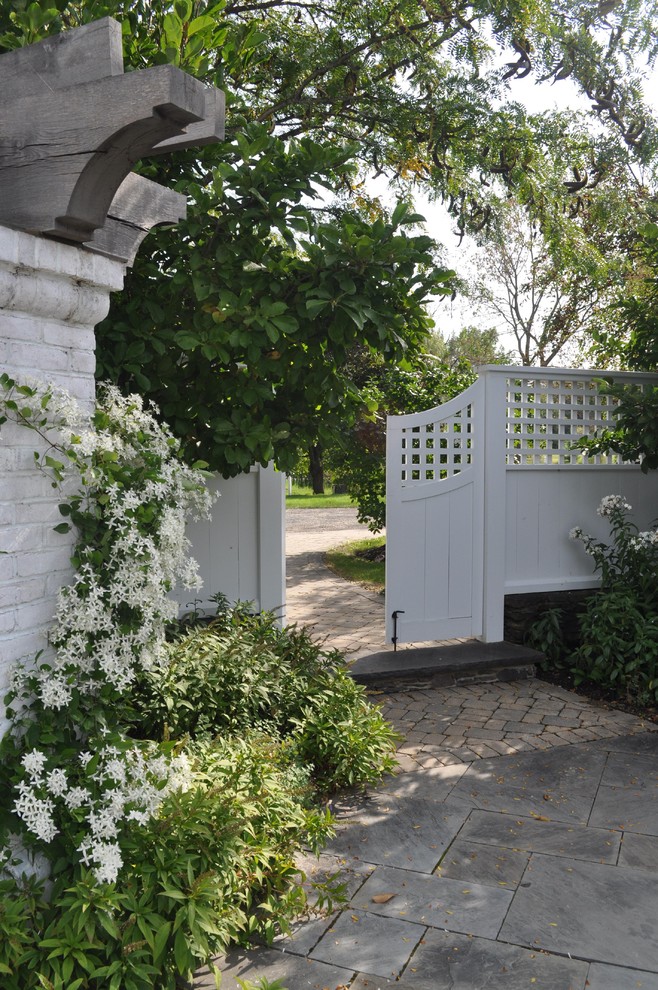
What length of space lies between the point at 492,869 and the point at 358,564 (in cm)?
774

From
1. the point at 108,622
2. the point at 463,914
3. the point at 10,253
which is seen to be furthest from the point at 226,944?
the point at 10,253

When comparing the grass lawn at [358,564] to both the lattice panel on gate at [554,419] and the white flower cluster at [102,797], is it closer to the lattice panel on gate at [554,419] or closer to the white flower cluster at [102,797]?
the lattice panel on gate at [554,419]

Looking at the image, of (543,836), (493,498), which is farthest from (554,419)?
(543,836)

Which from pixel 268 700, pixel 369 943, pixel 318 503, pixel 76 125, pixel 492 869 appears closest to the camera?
pixel 76 125

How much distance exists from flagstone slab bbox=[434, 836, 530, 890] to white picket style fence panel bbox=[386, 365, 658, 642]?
2303 mm

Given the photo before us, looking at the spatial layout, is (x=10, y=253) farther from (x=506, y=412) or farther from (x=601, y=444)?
(x=601, y=444)

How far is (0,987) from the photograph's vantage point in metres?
2.15

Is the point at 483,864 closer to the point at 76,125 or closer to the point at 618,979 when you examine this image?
the point at 618,979

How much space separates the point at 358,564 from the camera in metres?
10.9

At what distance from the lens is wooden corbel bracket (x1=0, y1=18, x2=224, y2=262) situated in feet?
7.13

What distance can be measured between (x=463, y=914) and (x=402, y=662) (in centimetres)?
263

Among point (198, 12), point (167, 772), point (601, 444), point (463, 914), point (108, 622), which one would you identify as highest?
point (198, 12)

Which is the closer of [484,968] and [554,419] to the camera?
[484,968]

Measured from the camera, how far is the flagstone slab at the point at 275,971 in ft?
8.02
